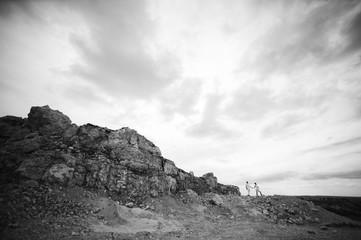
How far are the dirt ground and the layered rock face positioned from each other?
152 cm

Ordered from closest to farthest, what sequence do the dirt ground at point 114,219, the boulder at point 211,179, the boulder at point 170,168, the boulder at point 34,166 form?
the dirt ground at point 114,219 < the boulder at point 34,166 < the boulder at point 170,168 < the boulder at point 211,179

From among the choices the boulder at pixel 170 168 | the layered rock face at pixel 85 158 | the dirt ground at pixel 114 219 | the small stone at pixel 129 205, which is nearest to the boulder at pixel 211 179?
the layered rock face at pixel 85 158

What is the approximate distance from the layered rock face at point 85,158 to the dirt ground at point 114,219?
4.99ft

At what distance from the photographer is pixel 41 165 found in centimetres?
1580

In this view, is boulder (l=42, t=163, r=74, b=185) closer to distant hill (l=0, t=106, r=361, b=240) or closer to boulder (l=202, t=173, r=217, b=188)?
distant hill (l=0, t=106, r=361, b=240)

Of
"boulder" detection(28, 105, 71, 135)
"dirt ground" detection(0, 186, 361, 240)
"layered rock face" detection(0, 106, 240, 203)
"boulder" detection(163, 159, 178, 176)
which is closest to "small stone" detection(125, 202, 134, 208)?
"dirt ground" detection(0, 186, 361, 240)

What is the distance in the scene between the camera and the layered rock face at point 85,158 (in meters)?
15.8

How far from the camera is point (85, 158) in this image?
61.9 ft

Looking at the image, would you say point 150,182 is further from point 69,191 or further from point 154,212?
point 69,191

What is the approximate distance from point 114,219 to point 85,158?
8352mm

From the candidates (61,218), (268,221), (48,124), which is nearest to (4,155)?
(48,124)

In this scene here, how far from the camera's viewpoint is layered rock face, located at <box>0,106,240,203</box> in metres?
15.8

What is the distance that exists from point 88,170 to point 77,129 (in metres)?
7.03

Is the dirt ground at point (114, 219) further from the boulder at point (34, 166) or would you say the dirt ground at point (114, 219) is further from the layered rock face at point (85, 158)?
the boulder at point (34, 166)
